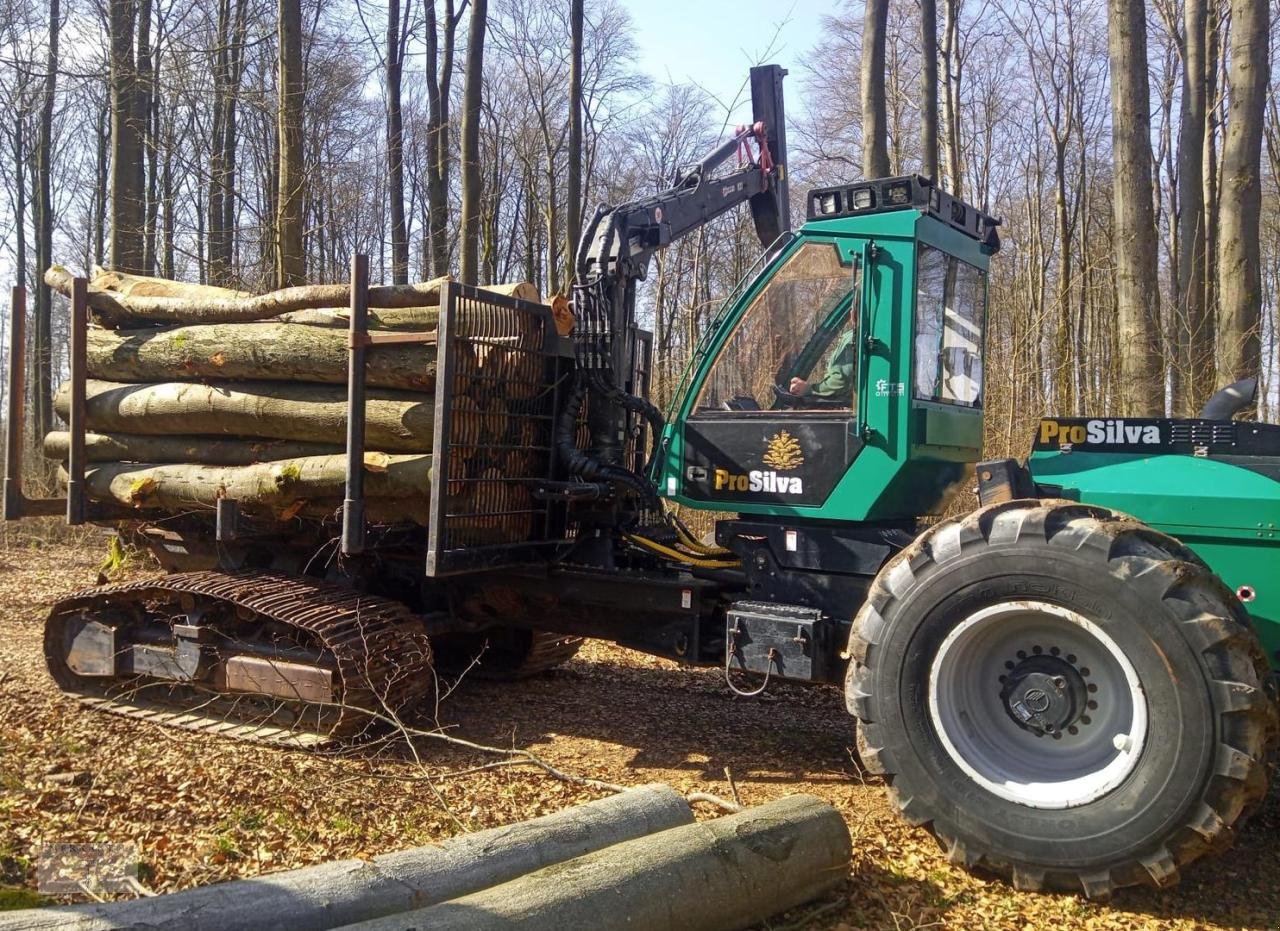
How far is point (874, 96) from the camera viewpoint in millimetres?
13484

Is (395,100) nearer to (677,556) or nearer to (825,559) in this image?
(677,556)

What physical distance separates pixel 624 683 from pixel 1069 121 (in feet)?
67.1

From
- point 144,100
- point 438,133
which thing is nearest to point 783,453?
point 144,100

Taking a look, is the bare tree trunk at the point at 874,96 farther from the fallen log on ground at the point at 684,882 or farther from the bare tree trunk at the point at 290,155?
the fallen log on ground at the point at 684,882

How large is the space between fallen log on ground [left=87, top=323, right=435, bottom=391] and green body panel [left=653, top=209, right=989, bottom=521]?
194 centimetres

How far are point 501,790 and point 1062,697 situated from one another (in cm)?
256

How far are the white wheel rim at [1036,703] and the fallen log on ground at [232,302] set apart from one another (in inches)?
129

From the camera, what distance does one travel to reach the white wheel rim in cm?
Result: 414

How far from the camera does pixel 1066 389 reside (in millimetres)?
12602

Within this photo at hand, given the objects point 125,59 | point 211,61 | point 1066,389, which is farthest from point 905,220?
point 211,61

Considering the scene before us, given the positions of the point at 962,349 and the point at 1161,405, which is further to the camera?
the point at 1161,405

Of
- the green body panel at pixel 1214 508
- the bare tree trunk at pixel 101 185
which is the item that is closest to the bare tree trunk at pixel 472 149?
the green body panel at pixel 1214 508

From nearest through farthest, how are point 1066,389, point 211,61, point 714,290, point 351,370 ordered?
point 351,370 → point 1066,389 → point 211,61 → point 714,290

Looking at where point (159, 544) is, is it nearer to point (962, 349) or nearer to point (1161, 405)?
point (962, 349)
